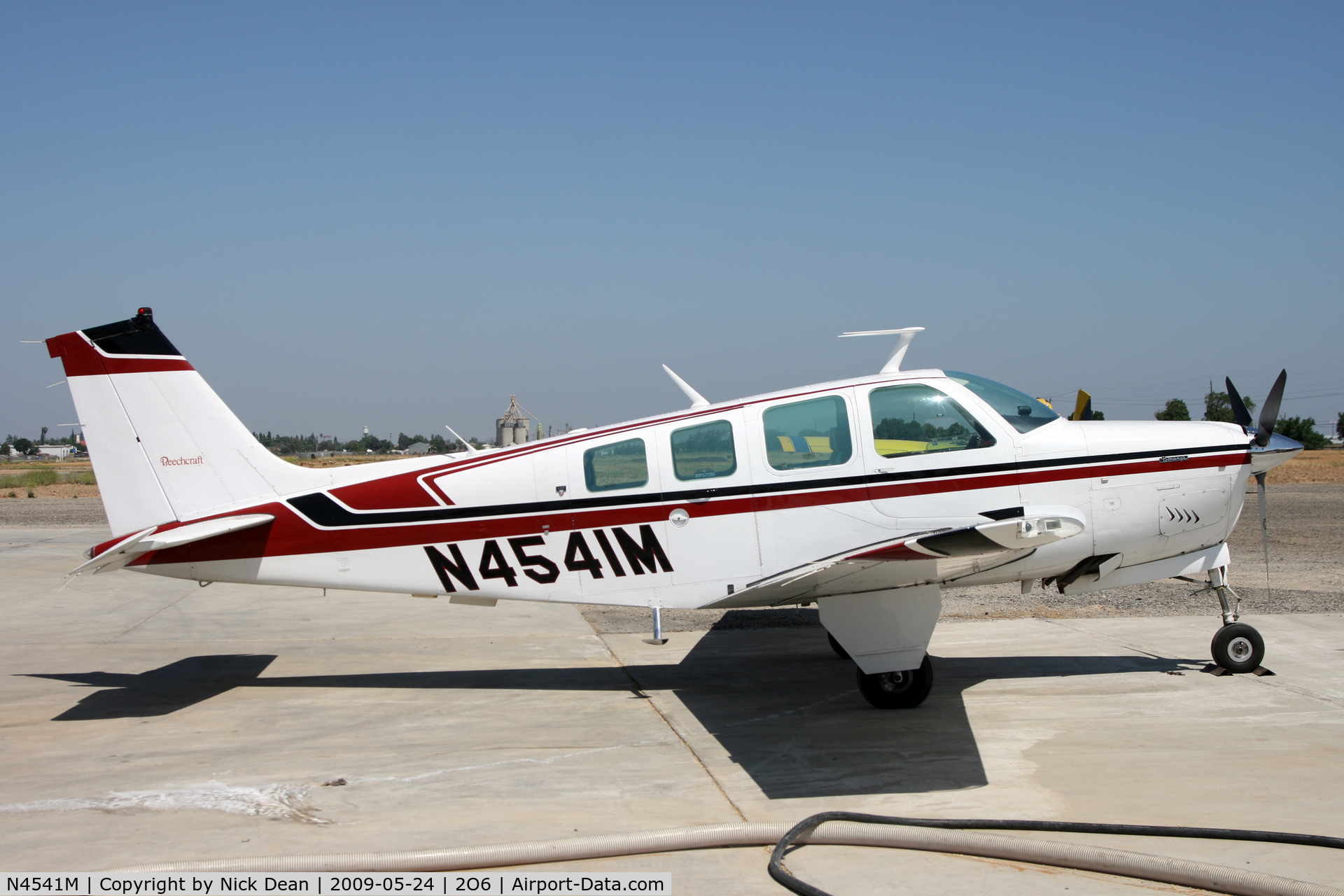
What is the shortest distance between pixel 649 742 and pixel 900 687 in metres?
2.04

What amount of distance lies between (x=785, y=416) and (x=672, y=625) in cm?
445

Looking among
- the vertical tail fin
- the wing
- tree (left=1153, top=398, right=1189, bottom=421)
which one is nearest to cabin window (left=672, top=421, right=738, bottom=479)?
the wing

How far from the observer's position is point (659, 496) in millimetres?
7023

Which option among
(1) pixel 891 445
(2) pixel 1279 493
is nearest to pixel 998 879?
(1) pixel 891 445

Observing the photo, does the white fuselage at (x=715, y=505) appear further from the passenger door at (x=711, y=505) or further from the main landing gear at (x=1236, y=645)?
the main landing gear at (x=1236, y=645)

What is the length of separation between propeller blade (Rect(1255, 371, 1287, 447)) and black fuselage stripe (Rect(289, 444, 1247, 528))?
200 millimetres

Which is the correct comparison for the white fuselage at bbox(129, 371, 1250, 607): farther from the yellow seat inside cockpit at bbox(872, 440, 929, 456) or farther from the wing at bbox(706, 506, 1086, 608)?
the wing at bbox(706, 506, 1086, 608)

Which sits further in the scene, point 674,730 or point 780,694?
point 780,694

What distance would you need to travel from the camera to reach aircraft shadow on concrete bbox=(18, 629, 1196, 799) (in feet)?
18.4

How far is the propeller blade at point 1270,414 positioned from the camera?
23.3ft

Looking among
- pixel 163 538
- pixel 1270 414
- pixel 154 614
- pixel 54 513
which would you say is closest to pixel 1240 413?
pixel 1270 414

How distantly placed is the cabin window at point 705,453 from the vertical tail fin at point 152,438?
315 cm

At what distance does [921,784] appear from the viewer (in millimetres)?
5328

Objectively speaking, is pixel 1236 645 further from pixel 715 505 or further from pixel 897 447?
pixel 715 505
